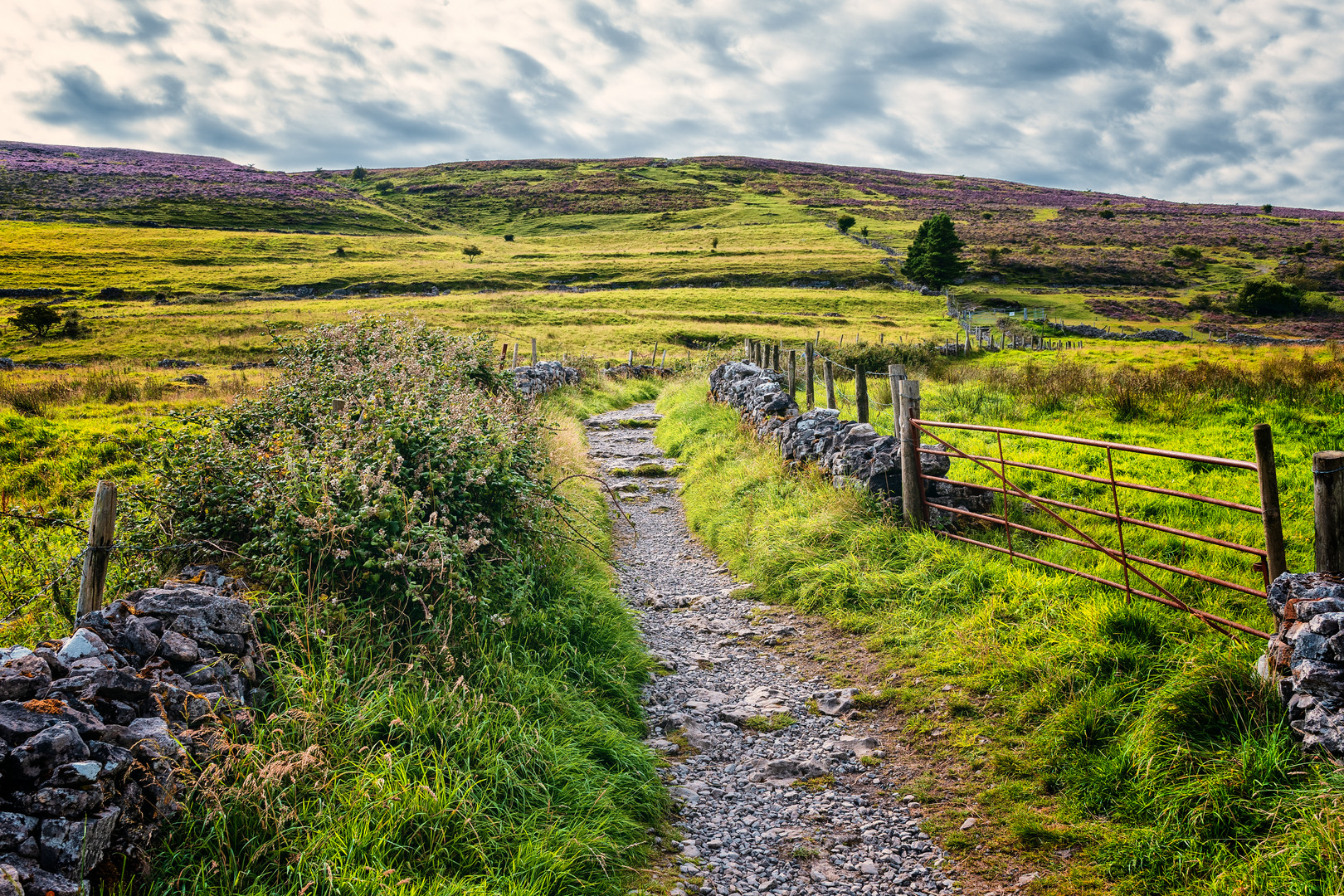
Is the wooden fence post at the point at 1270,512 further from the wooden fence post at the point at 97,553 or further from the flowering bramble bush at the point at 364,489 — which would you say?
the wooden fence post at the point at 97,553

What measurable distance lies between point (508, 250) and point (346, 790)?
86.7m

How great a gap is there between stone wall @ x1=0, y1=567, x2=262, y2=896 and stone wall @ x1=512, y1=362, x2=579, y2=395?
45.8 feet

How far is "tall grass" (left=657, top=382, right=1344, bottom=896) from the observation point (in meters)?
3.57

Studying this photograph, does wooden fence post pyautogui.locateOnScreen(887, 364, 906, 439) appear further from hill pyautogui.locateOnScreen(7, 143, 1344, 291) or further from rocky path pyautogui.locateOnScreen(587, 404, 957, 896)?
hill pyautogui.locateOnScreen(7, 143, 1344, 291)

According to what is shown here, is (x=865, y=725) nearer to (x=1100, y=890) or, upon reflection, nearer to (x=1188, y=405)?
(x=1100, y=890)

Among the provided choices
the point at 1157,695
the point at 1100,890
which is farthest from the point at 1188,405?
the point at 1100,890

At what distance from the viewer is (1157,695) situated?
14.5ft

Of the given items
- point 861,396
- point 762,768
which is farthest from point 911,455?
point 762,768

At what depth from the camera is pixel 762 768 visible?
509 cm

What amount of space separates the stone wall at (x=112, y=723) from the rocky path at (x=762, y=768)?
8.77 feet

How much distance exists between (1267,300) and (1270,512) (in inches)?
2569

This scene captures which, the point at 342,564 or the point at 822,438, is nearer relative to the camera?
the point at 342,564

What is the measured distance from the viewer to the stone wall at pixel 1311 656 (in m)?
3.70

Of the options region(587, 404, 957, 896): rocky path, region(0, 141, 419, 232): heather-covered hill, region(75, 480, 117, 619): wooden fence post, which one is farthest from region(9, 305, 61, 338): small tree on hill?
region(0, 141, 419, 232): heather-covered hill
